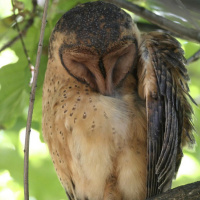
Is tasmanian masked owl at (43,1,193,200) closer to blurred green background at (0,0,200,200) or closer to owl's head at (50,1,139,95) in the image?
owl's head at (50,1,139,95)

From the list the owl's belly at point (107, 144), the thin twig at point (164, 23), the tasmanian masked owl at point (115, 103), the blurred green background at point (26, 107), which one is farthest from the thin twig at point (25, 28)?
the owl's belly at point (107, 144)

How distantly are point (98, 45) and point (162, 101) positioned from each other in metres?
0.58

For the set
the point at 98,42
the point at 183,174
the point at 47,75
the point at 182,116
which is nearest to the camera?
the point at 98,42

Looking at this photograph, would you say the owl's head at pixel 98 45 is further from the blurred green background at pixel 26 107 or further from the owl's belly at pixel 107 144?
the blurred green background at pixel 26 107

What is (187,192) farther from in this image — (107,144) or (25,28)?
(25,28)

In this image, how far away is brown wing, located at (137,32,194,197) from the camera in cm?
310

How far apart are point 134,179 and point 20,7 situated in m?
1.58

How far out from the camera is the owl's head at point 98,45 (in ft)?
10.0

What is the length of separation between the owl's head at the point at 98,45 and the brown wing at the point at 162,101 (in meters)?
0.14

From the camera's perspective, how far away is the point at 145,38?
3.42 metres

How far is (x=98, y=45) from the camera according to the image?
303 centimetres

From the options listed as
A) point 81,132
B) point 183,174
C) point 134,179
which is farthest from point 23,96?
point 183,174

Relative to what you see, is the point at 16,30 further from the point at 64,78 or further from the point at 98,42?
the point at 98,42

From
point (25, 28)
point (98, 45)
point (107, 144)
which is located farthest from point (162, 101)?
point (25, 28)
